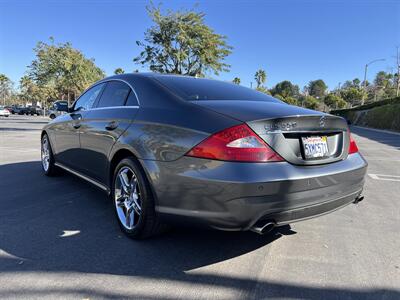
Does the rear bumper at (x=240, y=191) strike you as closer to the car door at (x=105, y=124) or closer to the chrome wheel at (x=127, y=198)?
the chrome wheel at (x=127, y=198)

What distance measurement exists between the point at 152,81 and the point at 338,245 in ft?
7.97

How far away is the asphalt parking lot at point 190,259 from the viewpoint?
2398 mm

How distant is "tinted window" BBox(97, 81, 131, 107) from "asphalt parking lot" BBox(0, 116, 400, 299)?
129 centimetres

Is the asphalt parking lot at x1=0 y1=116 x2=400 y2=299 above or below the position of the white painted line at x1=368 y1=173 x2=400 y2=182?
above

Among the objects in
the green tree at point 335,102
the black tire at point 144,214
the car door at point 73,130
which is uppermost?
the green tree at point 335,102

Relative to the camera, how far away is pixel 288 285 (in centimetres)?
248

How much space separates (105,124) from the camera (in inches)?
143

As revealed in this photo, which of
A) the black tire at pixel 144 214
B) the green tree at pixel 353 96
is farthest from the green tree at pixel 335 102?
the black tire at pixel 144 214

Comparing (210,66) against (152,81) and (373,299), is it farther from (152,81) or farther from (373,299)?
(373,299)

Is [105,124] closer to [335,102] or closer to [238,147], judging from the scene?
[238,147]

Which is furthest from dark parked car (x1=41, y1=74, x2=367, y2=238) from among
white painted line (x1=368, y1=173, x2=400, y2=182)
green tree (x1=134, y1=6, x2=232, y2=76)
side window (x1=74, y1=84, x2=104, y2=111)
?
green tree (x1=134, y1=6, x2=232, y2=76)

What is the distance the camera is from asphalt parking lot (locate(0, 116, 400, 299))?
2.40m

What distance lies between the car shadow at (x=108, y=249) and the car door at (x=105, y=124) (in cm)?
56

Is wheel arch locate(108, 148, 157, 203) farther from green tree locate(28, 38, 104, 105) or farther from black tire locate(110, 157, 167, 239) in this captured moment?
green tree locate(28, 38, 104, 105)
